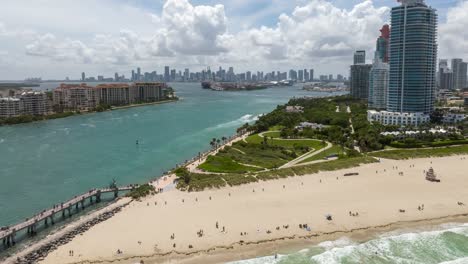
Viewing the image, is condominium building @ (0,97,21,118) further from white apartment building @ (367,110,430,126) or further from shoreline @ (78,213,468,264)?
shoreline @ (78,213,468,264)

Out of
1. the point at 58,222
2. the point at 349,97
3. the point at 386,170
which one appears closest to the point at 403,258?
the point at 386,170

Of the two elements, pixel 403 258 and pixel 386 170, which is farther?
pixel 386 170

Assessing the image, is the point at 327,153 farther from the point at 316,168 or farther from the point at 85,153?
the point at 85,153

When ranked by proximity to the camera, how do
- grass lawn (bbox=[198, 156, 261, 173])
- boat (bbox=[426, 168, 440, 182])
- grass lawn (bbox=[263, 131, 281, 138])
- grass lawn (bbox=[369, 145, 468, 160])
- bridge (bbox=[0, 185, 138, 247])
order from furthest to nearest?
grass lawn (bbox=[263, 131, 281, 138]) → grass lawn (bbox=[369, 145, 468, 160]) → grass lawn (bbox=[198, 156, 261, 173]) → boat (bbox=[426, 168, 440, 182]) → bridge (bbox=[0, 185, 138, 247])

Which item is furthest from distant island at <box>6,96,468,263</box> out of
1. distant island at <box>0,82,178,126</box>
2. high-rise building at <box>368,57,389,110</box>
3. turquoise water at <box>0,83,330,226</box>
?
distant island at <box>0,82,178,126</box>

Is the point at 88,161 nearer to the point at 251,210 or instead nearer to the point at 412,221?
the point at 251,210

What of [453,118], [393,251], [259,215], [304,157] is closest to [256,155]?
[304,157]
